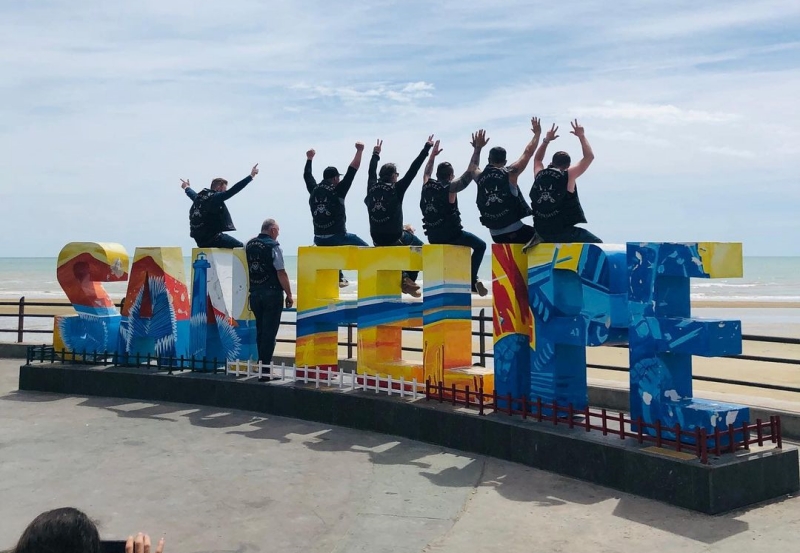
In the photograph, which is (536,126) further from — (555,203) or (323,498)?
(323,498)

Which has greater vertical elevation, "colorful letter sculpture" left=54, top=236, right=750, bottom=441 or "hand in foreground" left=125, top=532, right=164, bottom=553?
"colorful letter sculpture" left=54, top=236, right=750, bottom=441

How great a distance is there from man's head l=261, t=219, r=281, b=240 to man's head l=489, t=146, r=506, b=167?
11.6 ft

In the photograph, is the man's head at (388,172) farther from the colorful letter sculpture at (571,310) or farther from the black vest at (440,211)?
the colorful letter sculpture at (571,310)

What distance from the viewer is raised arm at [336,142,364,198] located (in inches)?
434

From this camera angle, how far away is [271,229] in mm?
11273

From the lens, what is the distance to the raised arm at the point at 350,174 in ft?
36.2

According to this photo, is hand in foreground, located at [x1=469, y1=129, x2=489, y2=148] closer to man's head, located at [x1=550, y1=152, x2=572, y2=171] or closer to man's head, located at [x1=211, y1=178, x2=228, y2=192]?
man's head, located at [x1=550, y1=152, x2=572, y2=171]

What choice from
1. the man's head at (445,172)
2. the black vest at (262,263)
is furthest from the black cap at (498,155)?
the black vest at (262,263)

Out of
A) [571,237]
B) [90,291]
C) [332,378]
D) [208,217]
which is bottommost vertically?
[332,378]

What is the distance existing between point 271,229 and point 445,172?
9.10 ft

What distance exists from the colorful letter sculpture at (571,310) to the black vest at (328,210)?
142 inches

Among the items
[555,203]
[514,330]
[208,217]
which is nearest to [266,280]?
[208,217]

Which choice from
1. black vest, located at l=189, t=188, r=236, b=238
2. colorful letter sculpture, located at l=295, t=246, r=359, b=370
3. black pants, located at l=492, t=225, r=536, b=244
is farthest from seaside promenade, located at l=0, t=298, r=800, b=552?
black vest, located at l=189, t=188, r=236, b=238

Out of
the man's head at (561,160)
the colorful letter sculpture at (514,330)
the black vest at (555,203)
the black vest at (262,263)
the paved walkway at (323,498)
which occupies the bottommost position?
the paved walkway at (323,498)
